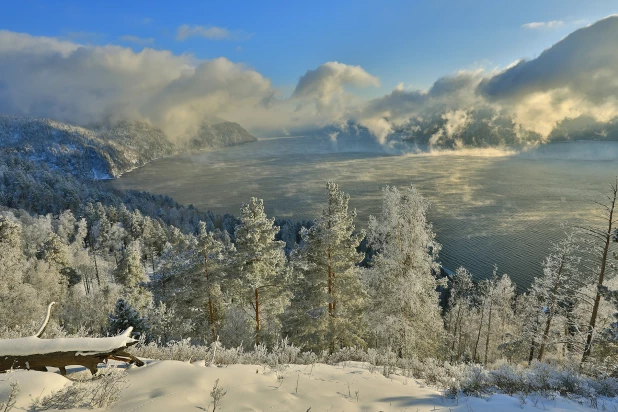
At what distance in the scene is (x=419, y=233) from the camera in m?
15.2

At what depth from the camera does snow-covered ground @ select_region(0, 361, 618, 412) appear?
4.33 m

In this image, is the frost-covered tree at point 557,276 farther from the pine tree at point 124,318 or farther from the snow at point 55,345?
the pine tree at point 124,318

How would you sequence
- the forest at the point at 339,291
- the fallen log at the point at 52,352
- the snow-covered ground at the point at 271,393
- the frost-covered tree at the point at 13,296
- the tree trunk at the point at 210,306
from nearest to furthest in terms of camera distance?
the snow-covered ground at the point at 271,393, the fallen log at the point at 52,352, the forest at the point at 339,291, the tree trunk at the point at 210,306, the frost-covered tree at the point at 13,296

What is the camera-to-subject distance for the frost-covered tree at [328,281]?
49.2ft

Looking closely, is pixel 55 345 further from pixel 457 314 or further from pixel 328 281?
pixel 457 314

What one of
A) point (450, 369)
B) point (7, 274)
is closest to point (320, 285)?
point (450, 369)

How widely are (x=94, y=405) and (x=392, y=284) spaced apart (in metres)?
13.5

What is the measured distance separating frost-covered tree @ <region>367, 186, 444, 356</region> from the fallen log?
41.2ft

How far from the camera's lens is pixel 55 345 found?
15.9ft

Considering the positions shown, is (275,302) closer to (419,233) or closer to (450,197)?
(419,233)

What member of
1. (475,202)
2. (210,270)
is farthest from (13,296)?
(475,202)

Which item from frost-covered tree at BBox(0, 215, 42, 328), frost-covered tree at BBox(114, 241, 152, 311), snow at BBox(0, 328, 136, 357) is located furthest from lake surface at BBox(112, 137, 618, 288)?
frost-covered tree at BBox(0, 215, 42, 328)

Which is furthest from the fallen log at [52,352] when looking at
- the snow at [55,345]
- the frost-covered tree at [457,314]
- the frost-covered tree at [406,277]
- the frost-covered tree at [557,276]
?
the frost-covered tree at [457,314]

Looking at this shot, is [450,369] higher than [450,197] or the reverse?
higher
